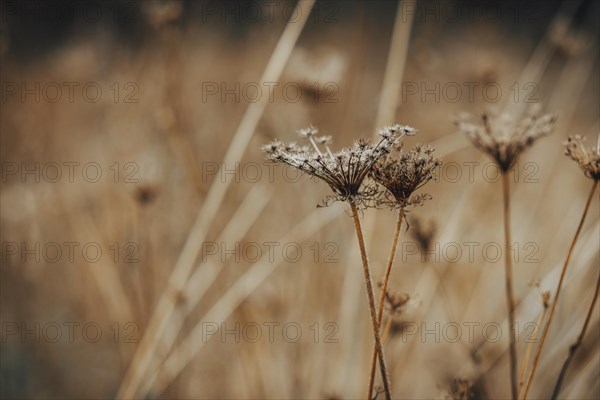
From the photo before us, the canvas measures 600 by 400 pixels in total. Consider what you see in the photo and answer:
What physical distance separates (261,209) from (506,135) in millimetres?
935

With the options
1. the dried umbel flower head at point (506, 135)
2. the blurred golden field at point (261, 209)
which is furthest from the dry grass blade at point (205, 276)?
the dried umbel flower head at point (506, 135)

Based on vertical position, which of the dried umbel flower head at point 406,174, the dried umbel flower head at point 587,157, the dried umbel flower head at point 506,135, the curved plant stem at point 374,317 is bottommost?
the curved plant stem at point 374,317

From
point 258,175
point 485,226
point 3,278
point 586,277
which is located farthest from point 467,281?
point 3,278

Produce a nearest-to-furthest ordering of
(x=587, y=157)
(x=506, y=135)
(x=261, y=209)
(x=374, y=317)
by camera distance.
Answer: (x=374, y=317) < (x=587, y=157) < (x=506, y=135) < (x=261, y=209)

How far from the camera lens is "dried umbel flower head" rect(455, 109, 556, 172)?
730 mm

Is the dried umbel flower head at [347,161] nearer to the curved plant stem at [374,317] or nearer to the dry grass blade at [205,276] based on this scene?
the curved plant stem at [374,317]

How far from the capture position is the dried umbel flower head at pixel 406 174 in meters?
0.54

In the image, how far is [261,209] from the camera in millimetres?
1559

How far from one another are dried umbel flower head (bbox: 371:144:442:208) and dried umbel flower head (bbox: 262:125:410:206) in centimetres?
2

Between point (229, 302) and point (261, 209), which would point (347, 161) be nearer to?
point (229, 302)

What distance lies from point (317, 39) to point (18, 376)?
175 cm

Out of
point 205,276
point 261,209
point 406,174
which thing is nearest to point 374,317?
point 406,174

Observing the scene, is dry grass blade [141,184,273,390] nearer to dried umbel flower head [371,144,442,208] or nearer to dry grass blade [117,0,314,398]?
dry grass blade [117,0,314,398]

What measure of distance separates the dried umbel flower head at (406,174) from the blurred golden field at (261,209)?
32 centimetres
